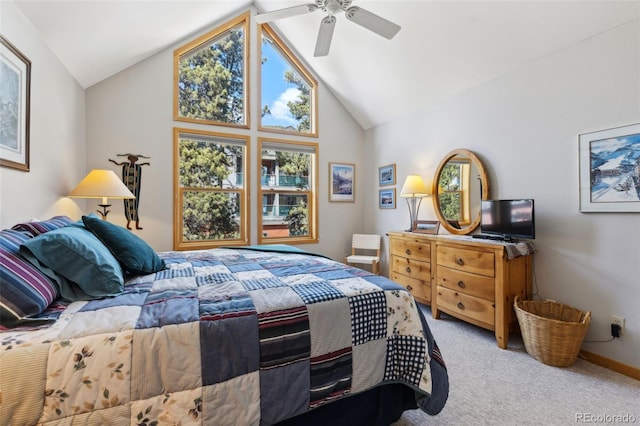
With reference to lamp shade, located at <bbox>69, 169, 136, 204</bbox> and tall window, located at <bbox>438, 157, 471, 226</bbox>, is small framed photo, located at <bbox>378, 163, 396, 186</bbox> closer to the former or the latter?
tall window, located at <bbox>438, 157, 471, 226</bbox>

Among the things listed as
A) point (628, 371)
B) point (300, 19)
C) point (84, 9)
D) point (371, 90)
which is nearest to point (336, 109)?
point (371, 90)

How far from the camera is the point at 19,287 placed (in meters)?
1.02

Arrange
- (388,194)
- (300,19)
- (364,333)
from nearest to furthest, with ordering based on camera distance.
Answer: (364,333) → (300,19) → (388,194)

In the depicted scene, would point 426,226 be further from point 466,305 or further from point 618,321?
point 618,321

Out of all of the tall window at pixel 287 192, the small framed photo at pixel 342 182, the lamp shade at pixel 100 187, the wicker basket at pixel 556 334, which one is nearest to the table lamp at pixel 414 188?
the small framed photo at pixel 342 182

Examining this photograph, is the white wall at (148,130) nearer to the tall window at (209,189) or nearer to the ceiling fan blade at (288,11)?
the tall window at (209,189)

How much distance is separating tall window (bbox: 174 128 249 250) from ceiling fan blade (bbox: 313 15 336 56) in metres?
1.70

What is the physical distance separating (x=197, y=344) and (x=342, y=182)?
12.6ft

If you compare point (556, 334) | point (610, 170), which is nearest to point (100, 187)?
point (556, 334)

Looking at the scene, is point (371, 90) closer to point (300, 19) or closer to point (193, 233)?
point (300, 19)

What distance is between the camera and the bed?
888 millimetres

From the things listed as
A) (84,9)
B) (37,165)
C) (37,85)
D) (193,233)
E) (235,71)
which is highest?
(235,71)

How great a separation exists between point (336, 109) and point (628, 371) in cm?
425

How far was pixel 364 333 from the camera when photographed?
1.34m
